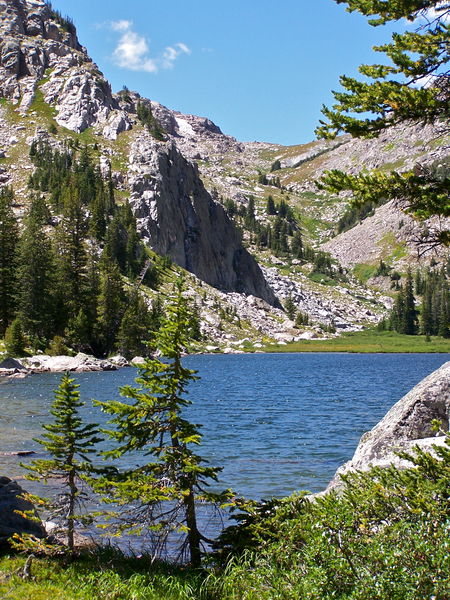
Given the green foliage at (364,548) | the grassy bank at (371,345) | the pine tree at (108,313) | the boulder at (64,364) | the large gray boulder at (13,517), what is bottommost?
the grassy bank at (371,345)

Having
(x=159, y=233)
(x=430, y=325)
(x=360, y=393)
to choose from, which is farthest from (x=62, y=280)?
(x=430, y=325)

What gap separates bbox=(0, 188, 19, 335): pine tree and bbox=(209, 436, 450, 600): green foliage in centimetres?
8856

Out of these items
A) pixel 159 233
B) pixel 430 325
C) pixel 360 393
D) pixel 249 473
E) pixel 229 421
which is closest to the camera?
pixel 249 473

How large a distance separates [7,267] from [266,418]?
229 ft

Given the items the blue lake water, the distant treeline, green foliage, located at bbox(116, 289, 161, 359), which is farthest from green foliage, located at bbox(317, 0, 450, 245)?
green foliage, located at bbox(116, 289, 161, 359)

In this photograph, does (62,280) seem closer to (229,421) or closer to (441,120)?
(229,421)

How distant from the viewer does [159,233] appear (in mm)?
178250

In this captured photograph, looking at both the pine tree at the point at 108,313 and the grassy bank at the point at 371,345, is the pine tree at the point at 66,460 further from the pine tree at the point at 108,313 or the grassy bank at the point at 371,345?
the grassy bank at the point at 371,345

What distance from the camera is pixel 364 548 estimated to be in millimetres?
7934

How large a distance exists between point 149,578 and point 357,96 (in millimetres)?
11255

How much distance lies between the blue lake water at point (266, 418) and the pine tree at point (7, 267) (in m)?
27.9

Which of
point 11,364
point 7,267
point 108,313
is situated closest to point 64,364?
point 11,364

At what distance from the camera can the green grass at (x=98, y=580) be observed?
9.65 meters

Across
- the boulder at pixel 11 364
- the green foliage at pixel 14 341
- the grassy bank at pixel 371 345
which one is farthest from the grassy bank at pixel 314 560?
the grassy bank at pixel 371 345
